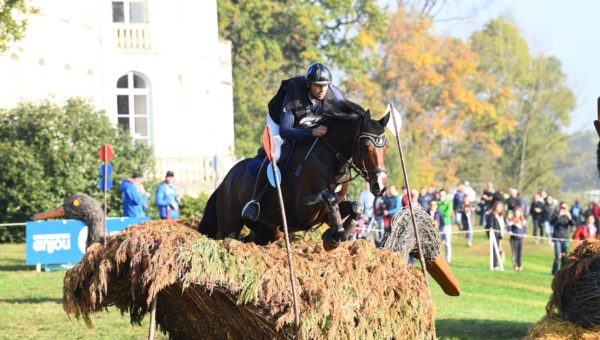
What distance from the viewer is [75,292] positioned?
383 inches

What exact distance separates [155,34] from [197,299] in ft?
109

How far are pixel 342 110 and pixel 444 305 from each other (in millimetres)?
9257

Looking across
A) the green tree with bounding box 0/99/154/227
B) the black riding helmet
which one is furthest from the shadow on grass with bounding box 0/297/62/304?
the green tree with bounding box 0/99/154/227

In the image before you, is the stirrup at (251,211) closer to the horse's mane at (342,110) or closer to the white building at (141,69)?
the horse's mane at (342,110)

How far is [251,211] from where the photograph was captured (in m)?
12.1

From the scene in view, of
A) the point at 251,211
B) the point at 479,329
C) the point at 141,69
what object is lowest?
the point at 479,329

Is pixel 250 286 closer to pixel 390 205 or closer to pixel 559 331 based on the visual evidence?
pixel 559 331

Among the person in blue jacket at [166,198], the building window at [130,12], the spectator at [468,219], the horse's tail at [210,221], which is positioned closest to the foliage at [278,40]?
the building window at [130,12]

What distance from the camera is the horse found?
1119cm

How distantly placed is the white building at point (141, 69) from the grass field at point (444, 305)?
9353 millimetres

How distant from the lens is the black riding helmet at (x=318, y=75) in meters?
11.9

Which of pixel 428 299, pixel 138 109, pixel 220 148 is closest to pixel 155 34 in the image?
pixel 138 109

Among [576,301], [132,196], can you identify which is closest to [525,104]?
[132,196]

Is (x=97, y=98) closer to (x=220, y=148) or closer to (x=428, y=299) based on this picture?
(x=220, y=148)
